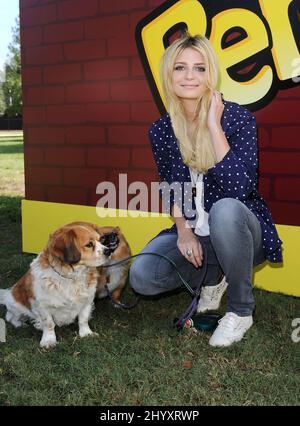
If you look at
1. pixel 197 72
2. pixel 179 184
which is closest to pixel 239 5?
pixel 197 72

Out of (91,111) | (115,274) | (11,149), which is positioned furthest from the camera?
(11,149)

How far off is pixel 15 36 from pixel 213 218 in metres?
49.5

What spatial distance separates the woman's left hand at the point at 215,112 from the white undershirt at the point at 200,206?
0.37 meters

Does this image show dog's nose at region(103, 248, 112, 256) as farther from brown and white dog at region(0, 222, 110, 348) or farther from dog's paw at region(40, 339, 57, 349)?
dog's paw at region(40, 339, 57, 349)

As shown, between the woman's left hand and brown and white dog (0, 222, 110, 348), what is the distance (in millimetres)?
948

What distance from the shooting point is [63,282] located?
3.21m

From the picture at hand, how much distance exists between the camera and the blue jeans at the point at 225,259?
2.90 m

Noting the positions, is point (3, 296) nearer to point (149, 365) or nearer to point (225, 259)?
point (149, 365)

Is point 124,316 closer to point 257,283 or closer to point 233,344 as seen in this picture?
point 233,344

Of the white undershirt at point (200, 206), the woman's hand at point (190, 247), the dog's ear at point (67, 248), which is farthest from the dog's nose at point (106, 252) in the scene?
the white undershirt at point (200, 206)

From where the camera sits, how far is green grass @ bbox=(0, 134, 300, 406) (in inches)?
99.4

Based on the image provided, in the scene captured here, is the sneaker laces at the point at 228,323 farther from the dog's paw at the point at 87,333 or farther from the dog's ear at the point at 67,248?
the dog's ear at the point at 67,248

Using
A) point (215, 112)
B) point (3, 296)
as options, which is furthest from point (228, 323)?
point (3, 296)

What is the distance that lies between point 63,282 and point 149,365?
2.45 feet
